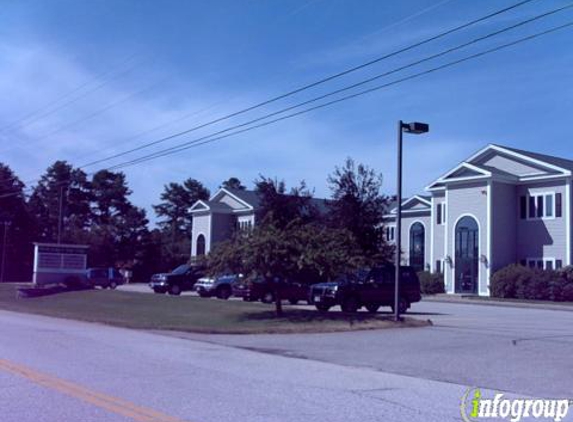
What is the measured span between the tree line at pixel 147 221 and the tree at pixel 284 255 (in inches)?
2.0

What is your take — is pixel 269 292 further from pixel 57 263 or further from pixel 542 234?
pixel 542 234

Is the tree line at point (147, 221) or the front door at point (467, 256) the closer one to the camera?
the tree line at point (147, 221)

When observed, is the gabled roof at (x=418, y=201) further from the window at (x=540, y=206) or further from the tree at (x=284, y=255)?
the tree at (x=284, y=255)

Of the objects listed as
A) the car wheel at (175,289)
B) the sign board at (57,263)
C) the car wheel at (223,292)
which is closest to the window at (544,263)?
the car wheel at (223,292)

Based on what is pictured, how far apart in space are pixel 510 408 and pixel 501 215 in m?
43.3

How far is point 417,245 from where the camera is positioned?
62688 mm

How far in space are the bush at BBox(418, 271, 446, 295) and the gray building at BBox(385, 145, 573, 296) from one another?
1.90 feet

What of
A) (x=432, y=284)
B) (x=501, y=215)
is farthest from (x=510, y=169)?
(x=432, y=284)

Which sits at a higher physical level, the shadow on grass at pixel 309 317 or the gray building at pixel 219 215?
the gray building at pixel 219 215

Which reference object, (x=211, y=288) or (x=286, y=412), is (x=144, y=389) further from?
(x=211, y=288)

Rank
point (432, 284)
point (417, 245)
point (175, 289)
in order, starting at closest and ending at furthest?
point (175, 289) → point (432, 284) → point (417, 245)

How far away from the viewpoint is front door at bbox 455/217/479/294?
2061 inches

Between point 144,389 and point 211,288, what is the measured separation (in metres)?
29.3

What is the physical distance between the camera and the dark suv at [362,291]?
29.1 metres
